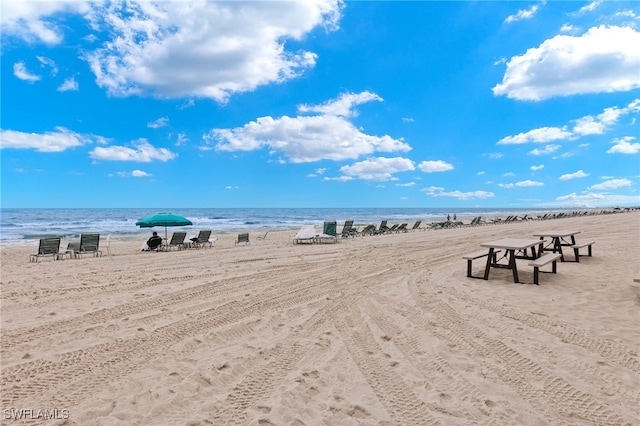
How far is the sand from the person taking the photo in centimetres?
261

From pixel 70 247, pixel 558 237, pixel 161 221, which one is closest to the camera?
pixel 558 237

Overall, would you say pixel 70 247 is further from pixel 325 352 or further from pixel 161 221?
pixel 325 352

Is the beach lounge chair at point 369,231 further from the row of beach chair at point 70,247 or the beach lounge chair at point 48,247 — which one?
the beach lounge chair at point 48,247

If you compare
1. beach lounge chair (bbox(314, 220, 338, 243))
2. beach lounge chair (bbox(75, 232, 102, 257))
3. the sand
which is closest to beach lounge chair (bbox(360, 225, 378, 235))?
beach lounge chair (bbox(314, 220, 338, 243))

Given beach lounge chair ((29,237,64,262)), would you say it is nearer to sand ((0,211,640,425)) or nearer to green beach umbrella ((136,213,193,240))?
green beach umbrella ((136,213,193,240))

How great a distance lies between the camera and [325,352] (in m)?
3.55

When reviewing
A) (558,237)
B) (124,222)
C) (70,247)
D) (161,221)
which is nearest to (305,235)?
(161,221)

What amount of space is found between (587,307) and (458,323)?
2090 millimetres

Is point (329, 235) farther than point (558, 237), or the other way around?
point (329, 235)

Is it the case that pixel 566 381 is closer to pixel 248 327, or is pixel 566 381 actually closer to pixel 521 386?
pixel 521 386

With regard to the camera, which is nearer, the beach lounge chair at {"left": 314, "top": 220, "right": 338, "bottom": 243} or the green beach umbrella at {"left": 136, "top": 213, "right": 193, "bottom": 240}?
the green beach umbrella at {"left": 136, "top": 213, "right": 193, "bottom": 240}

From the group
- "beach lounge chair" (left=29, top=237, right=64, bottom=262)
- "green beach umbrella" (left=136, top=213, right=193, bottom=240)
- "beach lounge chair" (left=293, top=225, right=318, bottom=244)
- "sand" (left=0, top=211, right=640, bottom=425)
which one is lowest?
"sand" (left=0, top=211, right=640, bottom=425)

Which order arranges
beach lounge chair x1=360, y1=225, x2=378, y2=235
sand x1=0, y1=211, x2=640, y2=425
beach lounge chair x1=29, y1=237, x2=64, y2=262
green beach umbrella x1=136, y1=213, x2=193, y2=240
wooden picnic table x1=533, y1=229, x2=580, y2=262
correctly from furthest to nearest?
beach lounge chair x1=360, y1=225, x2=378, y2=235
green beach umbrella x1=136, y1=213, x2=193, y2=240
beach lounge chair x1=29, y1=237, x2=64, y2=262
wooden picnic table x1=533, y1=229, x2=580, y2=262
sand x1=0, y1=211, x2=640, y2=425

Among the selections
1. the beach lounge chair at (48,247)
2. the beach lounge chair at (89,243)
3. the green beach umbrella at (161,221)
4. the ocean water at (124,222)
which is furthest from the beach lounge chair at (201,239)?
the ocean water at (124,222)
